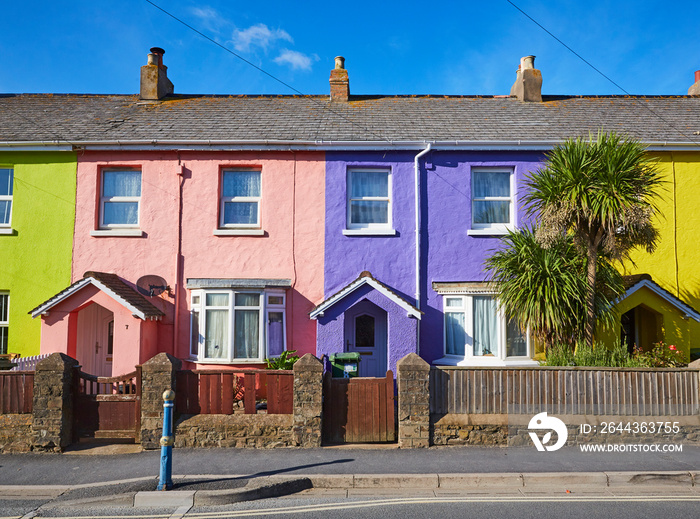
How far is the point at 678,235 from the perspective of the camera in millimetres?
12984

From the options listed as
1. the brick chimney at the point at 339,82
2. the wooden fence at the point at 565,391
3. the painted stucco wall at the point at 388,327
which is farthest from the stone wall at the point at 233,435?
the brick chimney at the point at 339,82

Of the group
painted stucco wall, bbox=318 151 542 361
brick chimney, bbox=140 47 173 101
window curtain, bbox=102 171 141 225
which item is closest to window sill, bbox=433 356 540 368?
painted stucco wall, bbox=318 151 542 361

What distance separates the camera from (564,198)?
10.1 metres

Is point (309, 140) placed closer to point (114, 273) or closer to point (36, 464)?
point (114, 273)

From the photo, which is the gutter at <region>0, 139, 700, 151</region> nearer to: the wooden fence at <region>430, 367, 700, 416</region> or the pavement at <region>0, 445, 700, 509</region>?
the wooden fence at <region>430, 367, 700, 416</region>

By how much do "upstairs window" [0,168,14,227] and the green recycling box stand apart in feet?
29.8

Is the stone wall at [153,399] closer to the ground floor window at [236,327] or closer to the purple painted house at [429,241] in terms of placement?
the ground floor window at [236,327]

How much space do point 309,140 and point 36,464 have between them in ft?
28.8

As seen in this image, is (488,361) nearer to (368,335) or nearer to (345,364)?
(368,335)

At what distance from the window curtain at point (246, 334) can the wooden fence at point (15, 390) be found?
4.38 m

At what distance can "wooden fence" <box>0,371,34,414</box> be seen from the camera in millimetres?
8742

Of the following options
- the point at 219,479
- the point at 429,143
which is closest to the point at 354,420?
the point at 219,479

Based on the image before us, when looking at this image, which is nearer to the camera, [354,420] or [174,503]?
[174,503]

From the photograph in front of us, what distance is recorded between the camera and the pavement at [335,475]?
22.1ft
